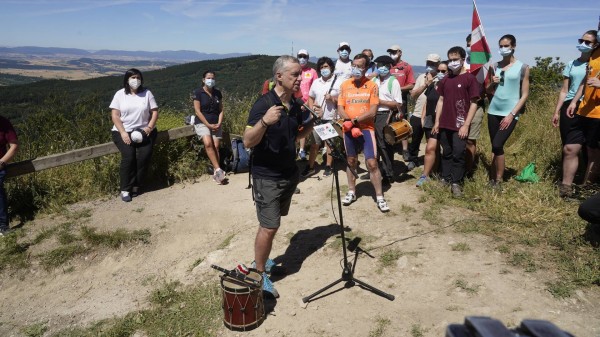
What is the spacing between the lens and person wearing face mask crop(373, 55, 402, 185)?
6.28m

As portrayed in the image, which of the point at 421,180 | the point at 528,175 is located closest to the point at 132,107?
the point at 421,180

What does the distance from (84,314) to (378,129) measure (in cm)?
461

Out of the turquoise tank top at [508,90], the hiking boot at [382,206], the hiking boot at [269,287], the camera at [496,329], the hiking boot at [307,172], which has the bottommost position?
the hiking boot at [269,287]

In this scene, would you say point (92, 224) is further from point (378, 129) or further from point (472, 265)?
point (472, 265)

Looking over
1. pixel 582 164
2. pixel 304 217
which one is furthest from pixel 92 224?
pixel 582 164

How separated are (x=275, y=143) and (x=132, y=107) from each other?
12.2ft

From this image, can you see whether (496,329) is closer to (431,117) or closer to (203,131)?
(431,117)

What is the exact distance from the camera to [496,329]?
3.36ft

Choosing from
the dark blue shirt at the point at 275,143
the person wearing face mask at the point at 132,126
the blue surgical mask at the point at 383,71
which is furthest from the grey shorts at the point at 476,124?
the person wearing face mask at the point at 132,126

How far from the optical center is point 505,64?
5418 millimetres

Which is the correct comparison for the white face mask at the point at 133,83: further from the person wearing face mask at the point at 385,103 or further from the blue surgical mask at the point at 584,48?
the blue surgical mask at the point at 584,48

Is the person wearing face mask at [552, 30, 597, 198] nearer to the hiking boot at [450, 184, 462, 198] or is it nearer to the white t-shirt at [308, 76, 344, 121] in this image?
the hiking boot at [450, 184, 462, 198]

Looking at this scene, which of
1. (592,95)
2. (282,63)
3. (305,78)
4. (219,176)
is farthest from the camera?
(305,78)

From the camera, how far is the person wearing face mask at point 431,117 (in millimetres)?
6051
